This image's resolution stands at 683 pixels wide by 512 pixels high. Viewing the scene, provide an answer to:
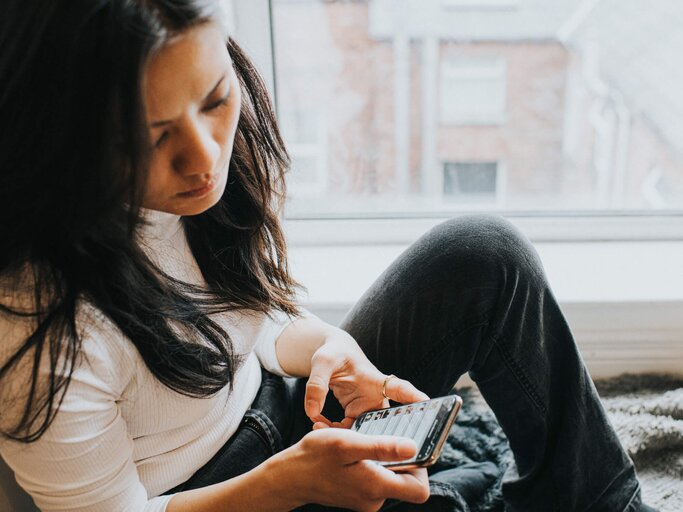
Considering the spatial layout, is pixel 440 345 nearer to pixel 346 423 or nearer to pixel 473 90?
pixel 346 423

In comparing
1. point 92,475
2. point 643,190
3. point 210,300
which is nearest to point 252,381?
point 210,300

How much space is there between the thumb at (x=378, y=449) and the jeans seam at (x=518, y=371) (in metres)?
0.21

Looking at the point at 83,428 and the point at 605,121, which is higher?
the point at 605,121

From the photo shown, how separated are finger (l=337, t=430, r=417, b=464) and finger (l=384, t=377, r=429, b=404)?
0.32 ft

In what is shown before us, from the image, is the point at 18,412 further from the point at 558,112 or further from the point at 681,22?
the point at 681,22

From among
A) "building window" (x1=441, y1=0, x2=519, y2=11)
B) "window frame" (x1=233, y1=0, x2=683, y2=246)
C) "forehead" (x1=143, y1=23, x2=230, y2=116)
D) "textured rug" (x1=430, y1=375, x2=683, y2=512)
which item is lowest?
"textured rug" (x1=430, y1=375, x2=683, y2=512)

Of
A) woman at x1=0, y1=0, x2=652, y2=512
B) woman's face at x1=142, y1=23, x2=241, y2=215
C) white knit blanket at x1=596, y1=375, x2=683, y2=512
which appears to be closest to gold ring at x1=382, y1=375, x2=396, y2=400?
woman at x1=0, y1=0, x2=652, y2=512

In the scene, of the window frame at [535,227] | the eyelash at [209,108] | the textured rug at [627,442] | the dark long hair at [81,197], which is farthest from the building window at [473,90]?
the eyelash at [209,108]

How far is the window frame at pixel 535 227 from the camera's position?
4.17 ft

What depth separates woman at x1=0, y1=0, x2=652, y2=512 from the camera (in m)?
0.50

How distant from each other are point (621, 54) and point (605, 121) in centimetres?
11

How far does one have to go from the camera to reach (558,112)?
3.95ft

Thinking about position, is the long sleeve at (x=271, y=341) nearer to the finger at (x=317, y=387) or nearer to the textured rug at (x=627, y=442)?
the finger at (x=317, y=387)

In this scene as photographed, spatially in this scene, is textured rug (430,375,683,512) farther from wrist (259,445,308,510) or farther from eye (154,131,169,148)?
eye (154,131,169,148)
